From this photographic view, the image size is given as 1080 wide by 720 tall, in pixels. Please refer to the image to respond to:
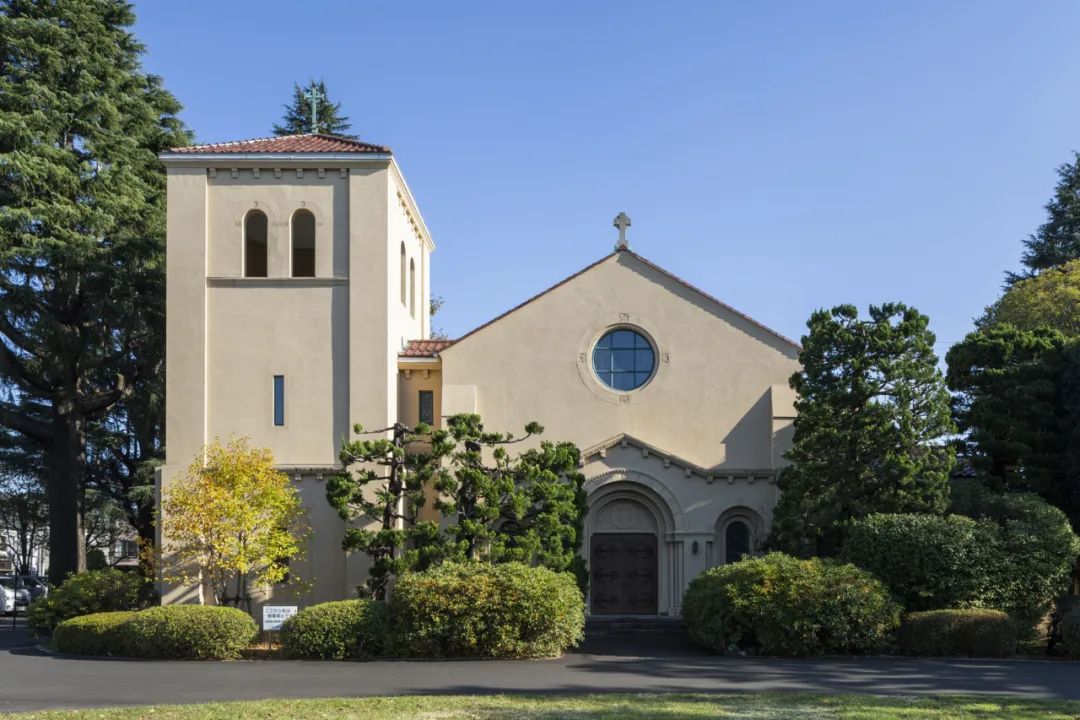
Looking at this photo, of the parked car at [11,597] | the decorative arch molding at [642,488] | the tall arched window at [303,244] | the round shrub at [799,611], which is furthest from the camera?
the parked car at [11,597]

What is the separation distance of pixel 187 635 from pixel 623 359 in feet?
41.8

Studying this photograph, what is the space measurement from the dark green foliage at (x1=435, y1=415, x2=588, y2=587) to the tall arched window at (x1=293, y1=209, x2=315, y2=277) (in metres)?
7.31

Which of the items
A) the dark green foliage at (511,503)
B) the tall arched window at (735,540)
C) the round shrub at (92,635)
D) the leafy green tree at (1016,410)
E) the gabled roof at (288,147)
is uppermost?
the gabled roof at (288,147)

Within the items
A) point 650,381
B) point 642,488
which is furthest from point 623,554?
point 650,381

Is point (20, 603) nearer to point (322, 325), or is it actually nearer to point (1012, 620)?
point (322, 325)

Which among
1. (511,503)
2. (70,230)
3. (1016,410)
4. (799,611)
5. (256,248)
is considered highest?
(70,230)

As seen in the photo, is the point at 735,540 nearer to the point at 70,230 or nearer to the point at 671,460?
the point at 671,460

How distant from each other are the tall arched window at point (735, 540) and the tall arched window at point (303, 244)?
503 inches

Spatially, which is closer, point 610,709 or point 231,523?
point 610,709

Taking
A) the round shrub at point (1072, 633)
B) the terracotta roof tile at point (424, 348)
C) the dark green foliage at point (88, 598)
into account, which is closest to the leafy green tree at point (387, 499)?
the terracotta roof tile at point (424, 348)

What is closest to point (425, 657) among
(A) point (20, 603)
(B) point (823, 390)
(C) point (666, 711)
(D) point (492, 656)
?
(D) point (492, 656)

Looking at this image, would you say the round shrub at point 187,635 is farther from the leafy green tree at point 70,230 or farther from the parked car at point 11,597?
the parked car at point 11,597

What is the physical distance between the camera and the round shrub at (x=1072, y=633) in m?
21.8

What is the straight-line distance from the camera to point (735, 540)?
28625mm
